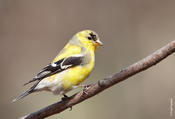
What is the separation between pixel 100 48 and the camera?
734cm

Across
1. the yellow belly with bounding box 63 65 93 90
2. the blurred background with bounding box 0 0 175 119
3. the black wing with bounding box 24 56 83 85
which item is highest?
the black wing with bounding box 24 56 83 85

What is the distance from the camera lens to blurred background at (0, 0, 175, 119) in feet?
22.1

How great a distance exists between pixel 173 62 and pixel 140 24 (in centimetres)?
102

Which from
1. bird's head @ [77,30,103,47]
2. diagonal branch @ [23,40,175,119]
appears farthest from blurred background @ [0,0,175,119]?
diagonal branch @ [23,40,175,119]

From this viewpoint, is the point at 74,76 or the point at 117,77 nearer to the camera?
the point at 117,77

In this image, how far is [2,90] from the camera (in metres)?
7.16

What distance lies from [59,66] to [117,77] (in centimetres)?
118

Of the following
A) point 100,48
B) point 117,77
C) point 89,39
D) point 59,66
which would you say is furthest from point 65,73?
point 100,48

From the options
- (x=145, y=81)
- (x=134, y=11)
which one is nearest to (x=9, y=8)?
(x=134, y=11)

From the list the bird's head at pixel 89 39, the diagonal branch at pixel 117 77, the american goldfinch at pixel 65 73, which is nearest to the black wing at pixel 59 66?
the american goldfinch at pixel 65 73

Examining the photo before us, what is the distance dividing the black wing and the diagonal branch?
0.52 meters

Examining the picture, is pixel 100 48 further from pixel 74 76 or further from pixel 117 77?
pixel 117 77

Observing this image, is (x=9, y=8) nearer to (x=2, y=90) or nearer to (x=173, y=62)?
(x=2, y=90)

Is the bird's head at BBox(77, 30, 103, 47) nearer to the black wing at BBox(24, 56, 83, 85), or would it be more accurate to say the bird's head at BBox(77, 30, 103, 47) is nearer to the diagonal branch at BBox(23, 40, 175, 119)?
the black wing at BBox(24, 56, 83, 85)
